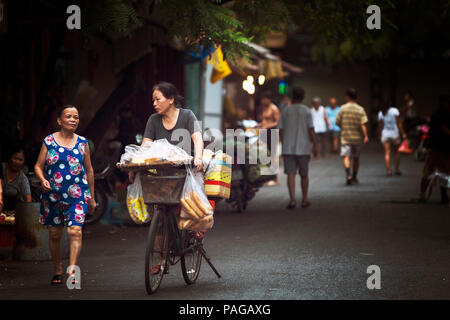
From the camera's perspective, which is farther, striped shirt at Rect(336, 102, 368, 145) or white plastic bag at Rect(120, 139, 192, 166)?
striped shirt at Rect(336, 102, 368, 145)

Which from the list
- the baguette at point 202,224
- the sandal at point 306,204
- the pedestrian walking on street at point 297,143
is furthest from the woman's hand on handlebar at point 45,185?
the sandal at point 306,204

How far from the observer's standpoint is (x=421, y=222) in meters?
13.0

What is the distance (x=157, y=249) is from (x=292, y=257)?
8.59 ft

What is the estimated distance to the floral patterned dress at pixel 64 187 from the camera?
805cm

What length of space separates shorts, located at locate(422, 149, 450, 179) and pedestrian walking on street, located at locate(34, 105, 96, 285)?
8576mm

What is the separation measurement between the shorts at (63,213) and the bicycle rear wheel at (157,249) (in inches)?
37.5

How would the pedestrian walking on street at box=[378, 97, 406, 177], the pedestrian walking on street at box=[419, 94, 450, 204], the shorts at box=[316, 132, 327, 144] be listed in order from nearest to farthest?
the pedestrian walking on street at box=[419, 94, 450, 204] < the pedestrian walking on street at box=[378, 97, 406, 177] < the shorts at box=[316, 132, 327, 144]

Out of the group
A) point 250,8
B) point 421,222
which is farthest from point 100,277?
point 421,222

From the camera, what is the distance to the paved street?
7.64 metres

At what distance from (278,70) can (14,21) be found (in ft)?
39.9

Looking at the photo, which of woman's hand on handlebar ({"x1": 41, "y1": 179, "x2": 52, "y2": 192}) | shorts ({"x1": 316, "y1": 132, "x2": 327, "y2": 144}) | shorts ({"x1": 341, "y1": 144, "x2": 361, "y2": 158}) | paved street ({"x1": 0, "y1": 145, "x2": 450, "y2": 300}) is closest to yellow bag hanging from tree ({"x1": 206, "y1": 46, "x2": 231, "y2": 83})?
paved street ({"x1": 0, "y1": 145, "x2": 450, "y2": 300})

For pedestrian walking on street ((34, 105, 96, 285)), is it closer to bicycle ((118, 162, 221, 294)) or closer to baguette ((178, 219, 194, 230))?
bicycle ((118, 162, 221, 294))

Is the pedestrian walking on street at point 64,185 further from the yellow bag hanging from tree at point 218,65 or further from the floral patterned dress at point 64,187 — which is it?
the yellow bag hanging from tree at point 218,65
